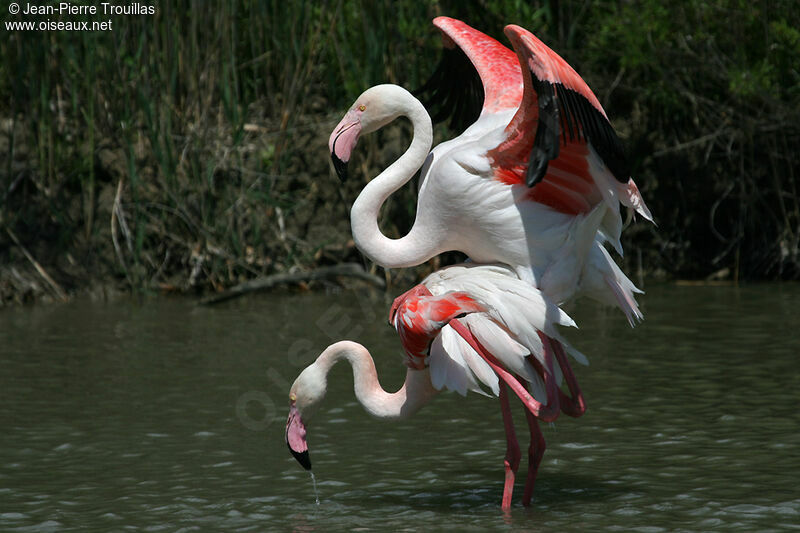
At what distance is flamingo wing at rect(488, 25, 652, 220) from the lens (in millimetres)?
4648

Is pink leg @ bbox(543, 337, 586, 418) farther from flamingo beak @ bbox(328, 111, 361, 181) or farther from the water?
flamingo beak @ bbox(328, 111, 361, 181)

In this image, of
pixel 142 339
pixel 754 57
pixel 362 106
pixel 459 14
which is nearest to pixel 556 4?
pixel 459 14

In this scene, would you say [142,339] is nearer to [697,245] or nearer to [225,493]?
[225,493]

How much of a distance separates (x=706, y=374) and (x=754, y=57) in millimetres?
4208

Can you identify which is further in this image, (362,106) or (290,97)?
(290,97)

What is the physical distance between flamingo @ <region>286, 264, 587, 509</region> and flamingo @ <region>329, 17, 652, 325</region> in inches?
6.4

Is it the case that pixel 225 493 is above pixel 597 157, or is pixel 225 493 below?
below

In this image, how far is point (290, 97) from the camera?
10.8 m

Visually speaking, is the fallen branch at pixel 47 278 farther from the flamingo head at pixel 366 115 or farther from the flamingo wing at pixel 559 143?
the flamingo wing at pixel 559 143

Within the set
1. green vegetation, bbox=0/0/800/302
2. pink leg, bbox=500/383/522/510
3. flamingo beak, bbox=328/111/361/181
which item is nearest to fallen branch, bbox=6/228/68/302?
green vegetation, bbox=0/0/800/302

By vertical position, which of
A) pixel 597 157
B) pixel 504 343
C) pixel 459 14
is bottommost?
pixel 504 343

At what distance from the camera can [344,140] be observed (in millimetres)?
5445

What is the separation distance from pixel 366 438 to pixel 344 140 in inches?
61.4

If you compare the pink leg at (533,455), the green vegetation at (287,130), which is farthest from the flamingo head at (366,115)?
the green vegetation at (287,130)
